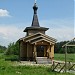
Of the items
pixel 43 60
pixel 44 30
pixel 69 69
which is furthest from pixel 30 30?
pixel 69 69

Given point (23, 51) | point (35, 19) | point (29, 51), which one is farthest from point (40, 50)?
point (35, 19)

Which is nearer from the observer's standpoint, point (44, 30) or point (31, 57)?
point (31, 57)

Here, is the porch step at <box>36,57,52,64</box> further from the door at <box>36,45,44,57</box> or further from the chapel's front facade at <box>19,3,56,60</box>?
the door at <box>36,45,44,57</box>

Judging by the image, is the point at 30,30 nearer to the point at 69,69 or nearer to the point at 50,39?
the point at 50,39

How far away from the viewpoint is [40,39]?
3922 cm

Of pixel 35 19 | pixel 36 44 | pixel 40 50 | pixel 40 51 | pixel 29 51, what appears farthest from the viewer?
pixel 35 19

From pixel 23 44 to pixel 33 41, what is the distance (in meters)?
3.14

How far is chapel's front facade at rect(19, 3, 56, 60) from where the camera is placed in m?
39.2

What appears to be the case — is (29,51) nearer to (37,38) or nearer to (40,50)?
(37,38)

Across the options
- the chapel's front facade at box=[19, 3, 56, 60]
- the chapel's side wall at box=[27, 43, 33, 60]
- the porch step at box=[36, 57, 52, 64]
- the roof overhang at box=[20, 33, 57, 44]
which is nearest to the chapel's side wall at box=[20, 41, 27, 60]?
the chapel's front facade at box=[19, 3, 56, 60]

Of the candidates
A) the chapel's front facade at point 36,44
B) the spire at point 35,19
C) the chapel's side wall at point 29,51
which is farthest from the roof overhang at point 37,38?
the spire at point 35,19

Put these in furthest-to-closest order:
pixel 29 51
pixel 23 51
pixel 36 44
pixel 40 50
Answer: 1. pixel 40 50
2. pixel 23 51
3. pixel 29 51
4. pixel 36 44

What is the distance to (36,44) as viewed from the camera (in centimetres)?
3916

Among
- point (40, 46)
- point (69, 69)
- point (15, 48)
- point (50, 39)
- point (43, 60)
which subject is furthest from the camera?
point (15, 48)
